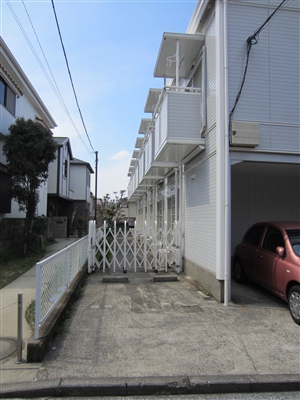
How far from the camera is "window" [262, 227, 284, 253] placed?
5954 millimetres

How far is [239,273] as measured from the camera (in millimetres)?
7660

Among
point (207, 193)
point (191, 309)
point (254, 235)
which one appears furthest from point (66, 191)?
point (191, 309)

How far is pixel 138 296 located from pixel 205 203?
104 inches

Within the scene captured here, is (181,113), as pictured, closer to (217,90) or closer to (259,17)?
(217,90)

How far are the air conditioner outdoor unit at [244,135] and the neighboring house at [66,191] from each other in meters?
12.4

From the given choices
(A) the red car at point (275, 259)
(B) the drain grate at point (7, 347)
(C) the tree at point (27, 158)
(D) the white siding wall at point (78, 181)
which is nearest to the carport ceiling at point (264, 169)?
(A) the red car at point (275, 259)

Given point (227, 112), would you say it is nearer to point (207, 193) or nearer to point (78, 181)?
point (207, 193)

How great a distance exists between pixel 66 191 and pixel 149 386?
65.9 feet

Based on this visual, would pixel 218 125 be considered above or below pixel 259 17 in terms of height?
below

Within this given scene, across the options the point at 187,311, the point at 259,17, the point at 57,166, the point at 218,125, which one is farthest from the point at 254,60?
the point at 57,166

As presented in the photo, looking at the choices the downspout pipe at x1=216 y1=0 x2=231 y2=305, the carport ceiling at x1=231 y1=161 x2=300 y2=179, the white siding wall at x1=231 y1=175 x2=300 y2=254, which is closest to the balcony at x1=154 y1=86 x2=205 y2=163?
the downspout pipe at x1=216 y1=0 x2=231 y2=305

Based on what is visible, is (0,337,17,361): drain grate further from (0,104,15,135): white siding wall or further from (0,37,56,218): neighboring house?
(0,104,15,135): white siding wall

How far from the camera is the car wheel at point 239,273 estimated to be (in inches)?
297

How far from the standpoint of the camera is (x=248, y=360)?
3.73 meters
